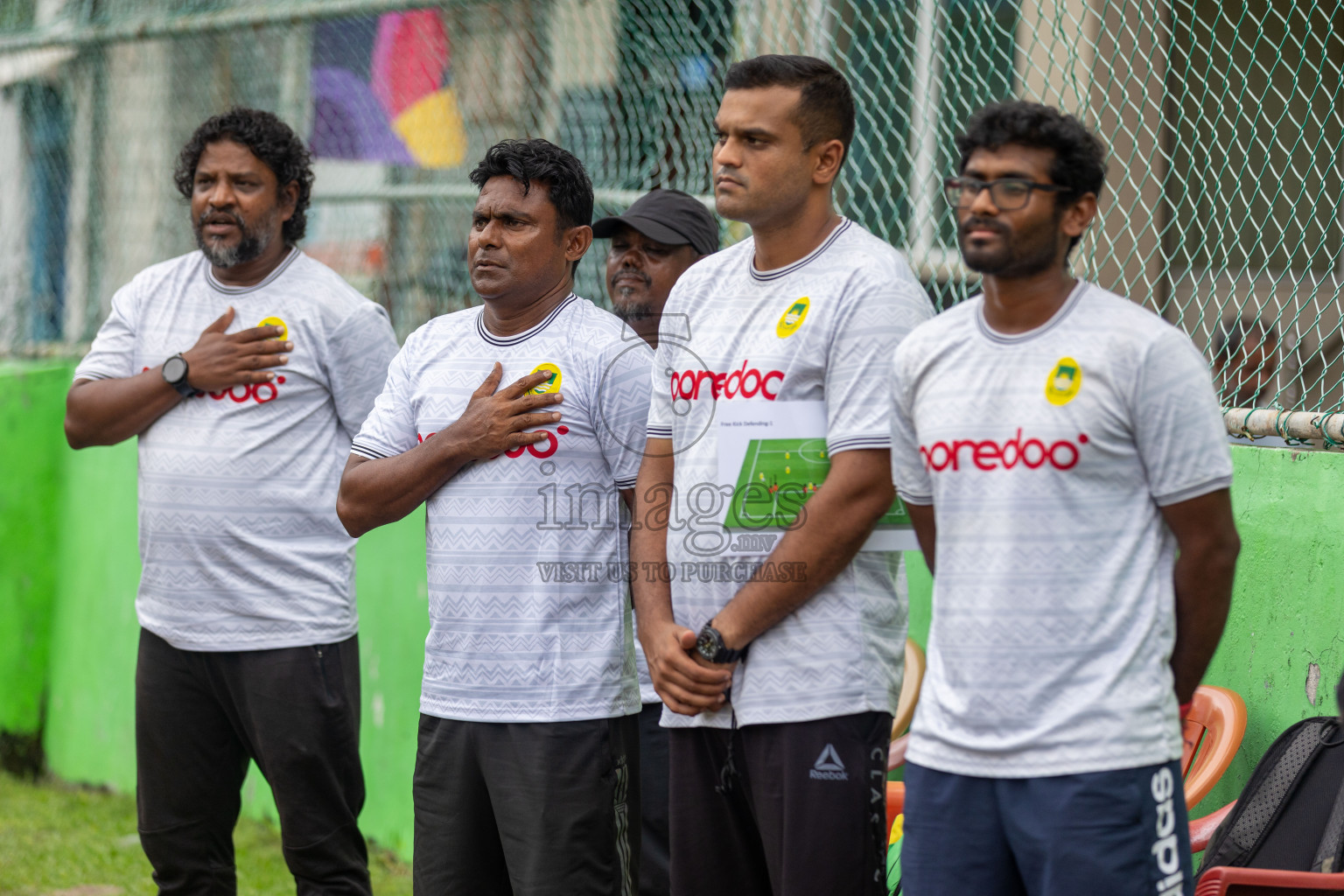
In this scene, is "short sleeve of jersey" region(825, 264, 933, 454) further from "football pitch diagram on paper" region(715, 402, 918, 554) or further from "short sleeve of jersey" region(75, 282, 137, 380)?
"short sleeve of jersey" region(75, 282, 137, 380)

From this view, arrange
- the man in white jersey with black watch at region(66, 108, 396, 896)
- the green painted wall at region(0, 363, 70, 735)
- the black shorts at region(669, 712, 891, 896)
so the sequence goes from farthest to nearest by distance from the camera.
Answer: the green painted wall at region(0, 363, 70, 735) < the man in white jersey with black watch at region(66, 108, 396, 896) < the black shorts at region(669, 712, 891, 896)

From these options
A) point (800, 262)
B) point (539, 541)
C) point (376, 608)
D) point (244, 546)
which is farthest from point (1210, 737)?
point (376, 608)

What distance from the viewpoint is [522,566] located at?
9.49 ft

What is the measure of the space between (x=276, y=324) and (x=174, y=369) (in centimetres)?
29

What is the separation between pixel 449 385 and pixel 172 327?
1.23 metres

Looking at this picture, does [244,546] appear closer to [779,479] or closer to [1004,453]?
[779,479]

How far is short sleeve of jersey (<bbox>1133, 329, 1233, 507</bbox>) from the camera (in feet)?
7.14

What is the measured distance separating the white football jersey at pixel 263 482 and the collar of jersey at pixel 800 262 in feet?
4.54

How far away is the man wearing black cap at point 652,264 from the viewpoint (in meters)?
3.68

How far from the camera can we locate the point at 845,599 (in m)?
2.65

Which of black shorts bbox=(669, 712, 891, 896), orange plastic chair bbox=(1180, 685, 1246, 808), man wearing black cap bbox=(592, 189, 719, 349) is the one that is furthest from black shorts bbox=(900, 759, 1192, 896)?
man wearing black cap bbox=(592, 189, 719, 349)

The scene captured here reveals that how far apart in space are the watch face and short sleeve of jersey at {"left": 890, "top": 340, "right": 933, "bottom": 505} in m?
2.05

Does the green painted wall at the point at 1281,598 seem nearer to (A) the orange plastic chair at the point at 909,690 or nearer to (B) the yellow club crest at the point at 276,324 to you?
(A) the orange plastic chair at the point at 909,690

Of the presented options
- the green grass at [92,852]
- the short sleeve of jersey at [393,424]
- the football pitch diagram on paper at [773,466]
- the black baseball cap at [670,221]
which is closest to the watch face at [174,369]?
the short sleeve of jersey at [393,424]
